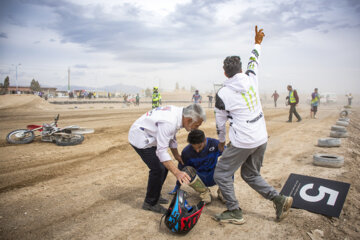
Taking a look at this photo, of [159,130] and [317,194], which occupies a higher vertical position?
[159,130]

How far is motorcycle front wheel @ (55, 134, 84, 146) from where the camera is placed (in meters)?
7.69

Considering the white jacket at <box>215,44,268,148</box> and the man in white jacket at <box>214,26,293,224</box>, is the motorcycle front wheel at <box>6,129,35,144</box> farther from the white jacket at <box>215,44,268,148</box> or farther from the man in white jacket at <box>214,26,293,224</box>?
the white jacket at <box>215,44,268,148</box>

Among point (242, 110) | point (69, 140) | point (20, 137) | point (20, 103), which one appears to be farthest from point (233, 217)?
point (20, 103)

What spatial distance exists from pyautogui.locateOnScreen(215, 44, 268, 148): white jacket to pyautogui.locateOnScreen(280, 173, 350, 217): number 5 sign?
5.13 ft

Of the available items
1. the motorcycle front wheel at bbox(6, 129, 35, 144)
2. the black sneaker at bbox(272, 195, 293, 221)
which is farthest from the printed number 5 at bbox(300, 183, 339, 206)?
the motorcycle front wheel at bbox(6, 129, 35, 144)

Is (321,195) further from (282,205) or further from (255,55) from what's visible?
(255,55)

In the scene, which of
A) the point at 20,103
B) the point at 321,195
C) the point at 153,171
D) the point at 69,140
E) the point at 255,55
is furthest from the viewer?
the point at 20,103

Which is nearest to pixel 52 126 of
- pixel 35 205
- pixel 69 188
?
pixel 69 188

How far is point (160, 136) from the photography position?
3.00 metres

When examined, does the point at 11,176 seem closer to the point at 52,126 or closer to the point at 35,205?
the point at 35,205

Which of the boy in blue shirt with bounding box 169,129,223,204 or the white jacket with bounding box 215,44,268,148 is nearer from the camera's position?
the white jacket with bounding box 215,44,268,148

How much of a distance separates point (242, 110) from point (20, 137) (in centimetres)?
766

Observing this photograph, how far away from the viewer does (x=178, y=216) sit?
304cm

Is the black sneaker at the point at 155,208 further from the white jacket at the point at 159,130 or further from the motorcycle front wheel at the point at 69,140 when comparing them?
the motorcycle front wheel at the point at 69,140
